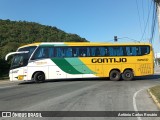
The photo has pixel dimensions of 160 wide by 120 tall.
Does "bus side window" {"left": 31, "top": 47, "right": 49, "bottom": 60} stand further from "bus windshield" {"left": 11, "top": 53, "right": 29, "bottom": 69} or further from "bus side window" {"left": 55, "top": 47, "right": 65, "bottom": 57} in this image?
"bus side window" {"left": 55, "top": 47, "right": 65, "bottom": 57}

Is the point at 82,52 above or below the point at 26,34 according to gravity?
below

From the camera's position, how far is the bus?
3167 centimetres

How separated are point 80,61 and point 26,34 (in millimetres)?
66491

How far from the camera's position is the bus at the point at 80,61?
3167 centimetres

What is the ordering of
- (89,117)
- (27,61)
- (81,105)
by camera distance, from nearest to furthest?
(89,117), (81,105), (27,61)

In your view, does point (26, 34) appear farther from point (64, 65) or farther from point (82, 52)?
point (64, 65)

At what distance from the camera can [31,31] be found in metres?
103

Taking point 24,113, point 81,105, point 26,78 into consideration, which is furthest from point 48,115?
point 26,78

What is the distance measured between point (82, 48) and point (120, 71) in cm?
403

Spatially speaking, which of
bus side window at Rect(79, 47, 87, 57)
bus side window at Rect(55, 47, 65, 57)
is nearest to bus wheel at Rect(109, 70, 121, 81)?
bus side window at Rect(79, 47, 87, 57)

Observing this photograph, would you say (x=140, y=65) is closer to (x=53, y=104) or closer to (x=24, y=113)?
(x=53, y=104)

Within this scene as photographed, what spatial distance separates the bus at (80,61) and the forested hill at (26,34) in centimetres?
4525

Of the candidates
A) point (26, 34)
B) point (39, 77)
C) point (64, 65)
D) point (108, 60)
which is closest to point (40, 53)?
point (39, 77)

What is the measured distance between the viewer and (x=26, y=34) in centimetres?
9725
